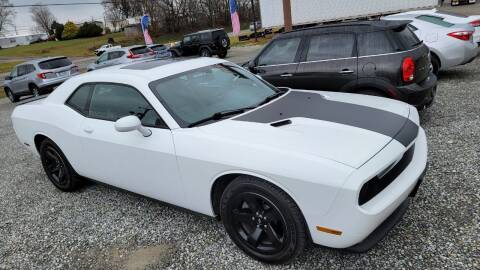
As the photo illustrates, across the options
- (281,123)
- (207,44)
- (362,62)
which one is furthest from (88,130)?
(207,44)

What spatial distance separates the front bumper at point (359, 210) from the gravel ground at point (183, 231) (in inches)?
16.4

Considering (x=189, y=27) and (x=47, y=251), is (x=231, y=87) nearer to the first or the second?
(x=47, y=251)

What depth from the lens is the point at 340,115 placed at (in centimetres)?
308

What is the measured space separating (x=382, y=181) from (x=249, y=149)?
94 cm

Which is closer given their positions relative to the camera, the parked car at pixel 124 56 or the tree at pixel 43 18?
the parked car at pixel 124 56

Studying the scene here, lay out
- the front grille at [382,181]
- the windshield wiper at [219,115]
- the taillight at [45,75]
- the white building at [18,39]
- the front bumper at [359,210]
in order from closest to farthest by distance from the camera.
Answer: the front bumper at [359,210] < the front grille at [382,181] < the windshield wiper at [219,115] < the taillight at [45,75] < the white building at [18,39]

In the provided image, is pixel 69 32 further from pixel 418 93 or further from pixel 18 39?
pixel 418 93

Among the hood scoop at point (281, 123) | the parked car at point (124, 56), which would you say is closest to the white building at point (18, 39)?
the parked car at point (124, 56)

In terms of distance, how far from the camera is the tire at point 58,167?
4406mm

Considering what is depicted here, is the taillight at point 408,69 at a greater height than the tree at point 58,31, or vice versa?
the tree at point 58,31

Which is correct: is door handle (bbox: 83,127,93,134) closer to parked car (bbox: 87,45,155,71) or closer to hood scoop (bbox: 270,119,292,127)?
hood scoop (bbox: 270,119,292,127)

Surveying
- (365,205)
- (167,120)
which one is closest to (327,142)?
(365,205)

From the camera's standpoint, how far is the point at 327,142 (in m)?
2.58

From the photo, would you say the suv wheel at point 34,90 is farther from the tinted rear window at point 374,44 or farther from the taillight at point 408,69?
the taillight at point 408,69
